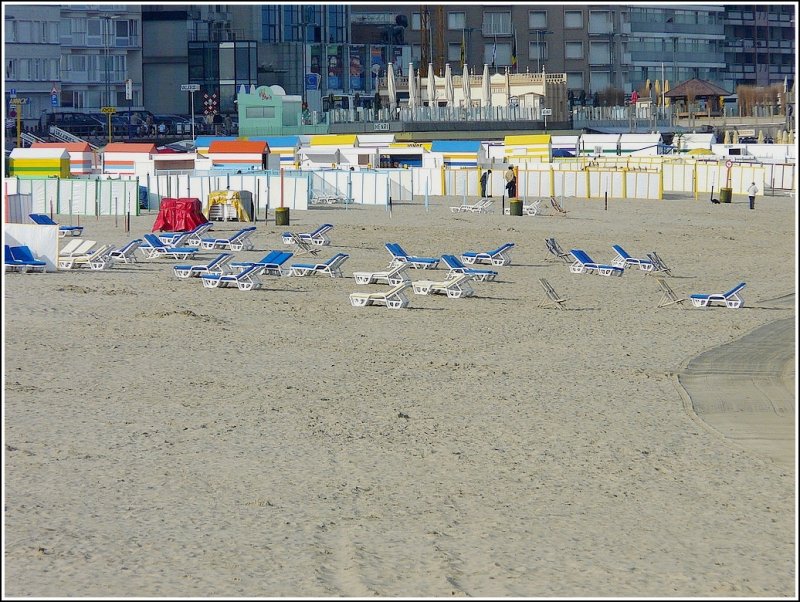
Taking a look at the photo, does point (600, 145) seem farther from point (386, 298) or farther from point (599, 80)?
point (386, 298)

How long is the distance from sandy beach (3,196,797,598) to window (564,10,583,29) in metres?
92.5

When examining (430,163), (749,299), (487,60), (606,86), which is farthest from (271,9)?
(749,299)

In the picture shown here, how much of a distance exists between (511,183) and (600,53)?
71.0m

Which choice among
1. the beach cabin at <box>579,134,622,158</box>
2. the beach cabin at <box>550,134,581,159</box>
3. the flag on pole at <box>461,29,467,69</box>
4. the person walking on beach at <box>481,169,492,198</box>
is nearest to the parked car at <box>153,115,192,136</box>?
the flag on pole at <box>461,29,467,69</box>

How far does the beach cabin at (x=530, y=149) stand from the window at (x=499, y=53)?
55.2 metres

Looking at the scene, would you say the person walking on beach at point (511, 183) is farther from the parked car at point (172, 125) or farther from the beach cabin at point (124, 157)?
the parked car at point (172, 125)

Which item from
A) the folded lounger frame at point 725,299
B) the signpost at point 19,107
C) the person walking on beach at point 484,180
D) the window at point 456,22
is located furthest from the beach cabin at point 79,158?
the window at point 456,22

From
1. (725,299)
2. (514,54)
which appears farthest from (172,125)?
(725,299)

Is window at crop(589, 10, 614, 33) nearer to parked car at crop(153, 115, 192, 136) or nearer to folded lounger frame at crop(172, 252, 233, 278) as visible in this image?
parked car at crop(153, 115, 192, 136)

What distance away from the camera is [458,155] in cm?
5556

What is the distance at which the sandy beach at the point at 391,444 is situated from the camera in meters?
10.1

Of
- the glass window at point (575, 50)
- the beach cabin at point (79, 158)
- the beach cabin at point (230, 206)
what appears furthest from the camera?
the glass window at point (575, 50)

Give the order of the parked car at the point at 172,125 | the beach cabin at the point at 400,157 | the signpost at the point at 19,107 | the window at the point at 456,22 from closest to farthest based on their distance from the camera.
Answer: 1. the beach cabin at the point at 400,157
2. the signpost at the point at 19,107
3. the parked car at the point at 172,125
4. the window at the point at 456,22

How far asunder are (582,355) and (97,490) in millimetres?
9029
